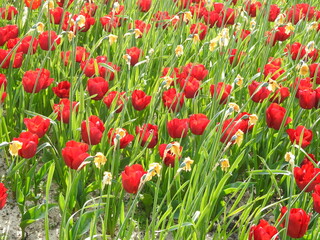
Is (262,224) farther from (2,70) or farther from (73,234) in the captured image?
(2,70)

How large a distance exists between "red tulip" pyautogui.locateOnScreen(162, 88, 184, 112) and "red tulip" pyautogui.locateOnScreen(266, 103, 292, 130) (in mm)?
305

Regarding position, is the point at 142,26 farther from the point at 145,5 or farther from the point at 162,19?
the point at 145,5

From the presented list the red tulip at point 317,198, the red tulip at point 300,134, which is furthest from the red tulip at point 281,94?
the red tulip at point 317,198

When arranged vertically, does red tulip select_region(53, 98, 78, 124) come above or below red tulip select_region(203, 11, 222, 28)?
below

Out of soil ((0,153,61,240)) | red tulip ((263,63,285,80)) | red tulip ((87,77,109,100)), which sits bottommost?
soil ((0,153,61,240))

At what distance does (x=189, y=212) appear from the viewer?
→ 157 centimetres

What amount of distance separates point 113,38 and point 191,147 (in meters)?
0.50

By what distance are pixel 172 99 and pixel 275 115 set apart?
0.36 m

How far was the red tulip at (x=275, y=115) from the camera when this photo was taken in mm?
1896

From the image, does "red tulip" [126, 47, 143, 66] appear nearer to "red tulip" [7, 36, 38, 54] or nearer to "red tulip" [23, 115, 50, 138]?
"red tulip" [7, 36, 38, 54]

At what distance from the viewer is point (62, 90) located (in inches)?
77.2

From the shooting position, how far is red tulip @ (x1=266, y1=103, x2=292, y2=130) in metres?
1.90

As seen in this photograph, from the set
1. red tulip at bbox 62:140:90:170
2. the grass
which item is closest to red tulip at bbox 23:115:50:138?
the grass

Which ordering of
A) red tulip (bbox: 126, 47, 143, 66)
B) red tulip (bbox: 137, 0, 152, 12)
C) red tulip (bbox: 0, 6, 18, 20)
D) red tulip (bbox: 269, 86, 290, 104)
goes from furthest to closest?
red tulip (bbox: 137, 0, 152, 12) → red tulip (bbox: 0, 6, 18, 20) → red tulip (bbox: 126, 47, 143, 66) → red tulip (bbox: 269, 86, 290, 104)
